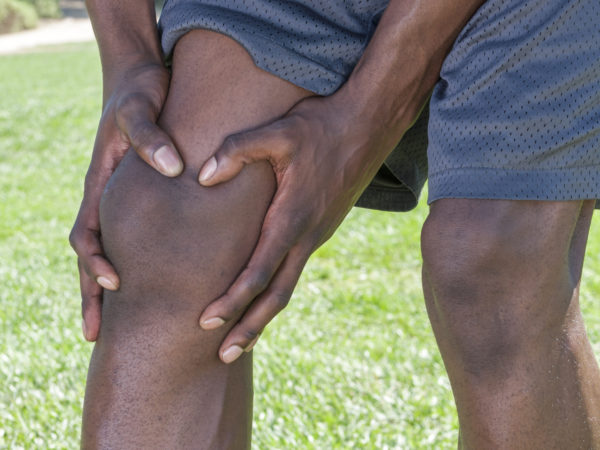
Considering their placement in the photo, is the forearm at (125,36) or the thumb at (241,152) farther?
the forearm at (125,36)

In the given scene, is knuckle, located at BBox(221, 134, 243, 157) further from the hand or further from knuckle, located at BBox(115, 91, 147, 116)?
knuckle, located at BBox(115, 91, 147, 116)

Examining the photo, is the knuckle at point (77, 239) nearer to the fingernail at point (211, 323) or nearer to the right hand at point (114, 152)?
the right hand at point (114, 152)

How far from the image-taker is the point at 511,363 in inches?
49.3

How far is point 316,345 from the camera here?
141 inches

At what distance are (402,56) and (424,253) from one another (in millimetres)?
342

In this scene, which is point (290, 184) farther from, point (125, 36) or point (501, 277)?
point (125, 36)

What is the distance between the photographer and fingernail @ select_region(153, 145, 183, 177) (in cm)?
137

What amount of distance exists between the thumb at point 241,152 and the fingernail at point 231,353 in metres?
0.26

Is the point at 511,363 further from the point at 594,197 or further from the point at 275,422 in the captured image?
the point at 275,422

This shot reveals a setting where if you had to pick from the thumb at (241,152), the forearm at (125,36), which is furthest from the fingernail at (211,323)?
the forearm at (125,36)

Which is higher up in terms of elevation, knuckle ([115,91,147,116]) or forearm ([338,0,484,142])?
forearm ([338,0,484,142])

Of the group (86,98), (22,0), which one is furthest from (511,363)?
(22,0)

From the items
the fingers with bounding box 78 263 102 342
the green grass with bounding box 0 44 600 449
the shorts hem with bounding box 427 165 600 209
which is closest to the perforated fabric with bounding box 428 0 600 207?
the shorts hem with bounding box 427 165 600 209

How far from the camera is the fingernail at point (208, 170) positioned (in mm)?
1359
